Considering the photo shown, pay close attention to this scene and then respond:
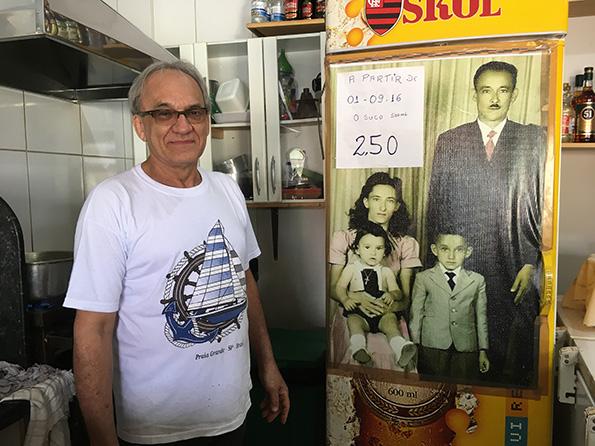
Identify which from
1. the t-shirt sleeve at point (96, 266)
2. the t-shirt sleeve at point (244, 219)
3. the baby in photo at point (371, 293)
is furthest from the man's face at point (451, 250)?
the t-shirt sleeve at point (96, 266)

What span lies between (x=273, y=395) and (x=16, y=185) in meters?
1.05

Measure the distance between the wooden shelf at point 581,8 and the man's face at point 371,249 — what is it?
45.3 inches

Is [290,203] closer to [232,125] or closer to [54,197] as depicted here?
[232,125]

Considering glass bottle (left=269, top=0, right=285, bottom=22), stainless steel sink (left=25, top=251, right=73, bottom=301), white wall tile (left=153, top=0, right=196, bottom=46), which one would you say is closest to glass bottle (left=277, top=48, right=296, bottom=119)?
glass bottle (left=269, top=0, right=285, bottom=22)

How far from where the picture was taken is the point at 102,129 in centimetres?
201

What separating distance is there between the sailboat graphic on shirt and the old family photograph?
1.12 ft

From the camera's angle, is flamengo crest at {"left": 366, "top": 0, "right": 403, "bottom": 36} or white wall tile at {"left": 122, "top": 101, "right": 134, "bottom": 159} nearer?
flamengo crest at {"left": 366, "top": 0, "right": 403, "bottom": 36}

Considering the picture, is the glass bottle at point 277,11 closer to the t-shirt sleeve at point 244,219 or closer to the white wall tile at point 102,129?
the white wall tile at point 102,129

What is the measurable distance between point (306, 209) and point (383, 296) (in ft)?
3.27

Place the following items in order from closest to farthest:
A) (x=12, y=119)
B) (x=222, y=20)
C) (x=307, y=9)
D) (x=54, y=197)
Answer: (x=12, y=119) → (x=54, y=197) → (x=307, y=9) → (x=222, y=20)

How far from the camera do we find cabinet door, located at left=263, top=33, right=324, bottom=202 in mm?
1910

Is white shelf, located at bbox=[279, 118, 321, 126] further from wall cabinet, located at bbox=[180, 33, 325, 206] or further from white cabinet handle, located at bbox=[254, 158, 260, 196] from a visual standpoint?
white cabinet handle, located at bbox=[254, 158, 260, 196]

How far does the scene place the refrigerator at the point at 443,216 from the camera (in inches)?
44.6

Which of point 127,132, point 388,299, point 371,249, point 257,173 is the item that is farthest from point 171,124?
point 127,132
